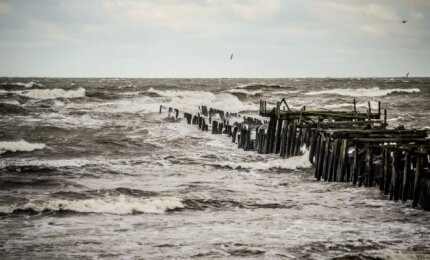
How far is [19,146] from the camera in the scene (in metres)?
19.7

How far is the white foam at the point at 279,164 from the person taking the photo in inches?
629

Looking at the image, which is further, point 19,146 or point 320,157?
point 19,146

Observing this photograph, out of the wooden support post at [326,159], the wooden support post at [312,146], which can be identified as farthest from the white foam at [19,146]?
the wooden support post at [326,159]

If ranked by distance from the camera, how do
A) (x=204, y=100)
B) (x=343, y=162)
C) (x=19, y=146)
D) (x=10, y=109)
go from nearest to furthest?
(x=343, y=162)
(x=19, y=146)
(x=10, y=109)
(x=204, y=100)

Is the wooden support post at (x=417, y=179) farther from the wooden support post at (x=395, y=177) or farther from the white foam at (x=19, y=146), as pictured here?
the white foam at (x=19, y=146)

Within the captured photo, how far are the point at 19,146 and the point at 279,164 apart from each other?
1141 cm

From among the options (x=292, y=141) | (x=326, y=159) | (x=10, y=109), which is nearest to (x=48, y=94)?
(x=10, y=109)

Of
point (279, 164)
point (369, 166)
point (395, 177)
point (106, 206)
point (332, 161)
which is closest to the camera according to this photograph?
point (106, 206)

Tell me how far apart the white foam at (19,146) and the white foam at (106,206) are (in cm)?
956

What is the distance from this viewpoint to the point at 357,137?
12867 mm

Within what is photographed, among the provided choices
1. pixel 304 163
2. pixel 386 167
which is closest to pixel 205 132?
pixel 304 163

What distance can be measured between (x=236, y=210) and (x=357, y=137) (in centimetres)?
459

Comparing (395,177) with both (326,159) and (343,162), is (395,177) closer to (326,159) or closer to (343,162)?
(343,162)

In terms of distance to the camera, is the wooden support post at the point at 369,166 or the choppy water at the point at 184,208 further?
the wooden support post at the point at 369,166
